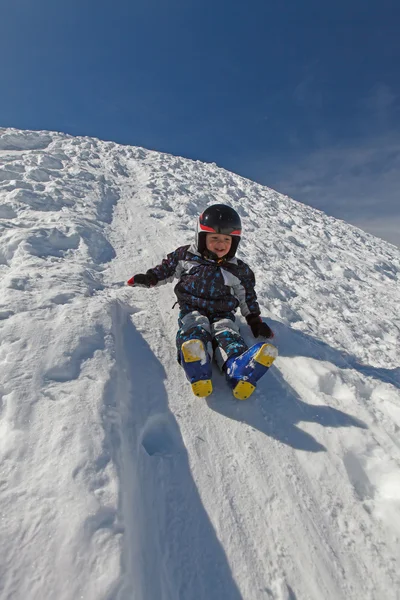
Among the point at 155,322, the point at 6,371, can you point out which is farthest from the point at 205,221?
the point at 6,371

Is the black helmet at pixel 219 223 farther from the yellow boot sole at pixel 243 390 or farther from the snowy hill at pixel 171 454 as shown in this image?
the yellow boot sole at pixel 243 390

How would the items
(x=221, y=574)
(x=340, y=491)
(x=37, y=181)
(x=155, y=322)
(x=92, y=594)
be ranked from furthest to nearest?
(x=37, y=181) < (x=155, y=322) < (x=340, y=491) < (x=221, y=574) < (x=92, y=594)

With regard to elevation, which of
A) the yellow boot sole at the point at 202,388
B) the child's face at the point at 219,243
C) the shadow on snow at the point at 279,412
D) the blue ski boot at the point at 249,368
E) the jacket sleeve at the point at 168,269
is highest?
the child's face at the point at 219,243

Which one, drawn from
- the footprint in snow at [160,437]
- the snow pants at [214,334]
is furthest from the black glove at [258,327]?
the footprint in snow at [160,437]

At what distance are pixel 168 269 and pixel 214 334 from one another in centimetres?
105

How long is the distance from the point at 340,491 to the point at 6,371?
2228mm

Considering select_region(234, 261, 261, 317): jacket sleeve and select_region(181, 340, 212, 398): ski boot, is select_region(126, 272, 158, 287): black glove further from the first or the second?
select_region(181, 340, 212, 398): ski boot

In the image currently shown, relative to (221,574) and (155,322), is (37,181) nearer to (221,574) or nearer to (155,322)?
(155,322)

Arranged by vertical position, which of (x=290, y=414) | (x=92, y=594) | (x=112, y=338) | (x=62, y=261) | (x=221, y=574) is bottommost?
(x=221, y=574)

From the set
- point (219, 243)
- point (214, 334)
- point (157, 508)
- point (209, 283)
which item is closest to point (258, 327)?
point (214, 334)

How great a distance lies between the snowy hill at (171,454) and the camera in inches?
55.1

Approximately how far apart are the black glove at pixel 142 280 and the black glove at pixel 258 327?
1112 mm

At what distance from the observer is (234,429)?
88.9 inches

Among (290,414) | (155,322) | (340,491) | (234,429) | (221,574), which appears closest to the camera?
(221,574)
